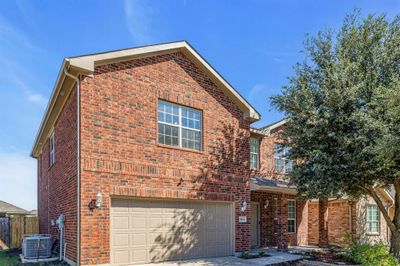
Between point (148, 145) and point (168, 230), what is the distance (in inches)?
119

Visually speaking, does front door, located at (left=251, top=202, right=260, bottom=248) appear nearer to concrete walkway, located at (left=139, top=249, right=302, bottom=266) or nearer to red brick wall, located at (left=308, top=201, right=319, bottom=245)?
concrete walkway, located at (left=139, top=249, right=302, bottom=266)

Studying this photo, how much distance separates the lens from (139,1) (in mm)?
12438

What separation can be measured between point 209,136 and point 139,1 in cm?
555

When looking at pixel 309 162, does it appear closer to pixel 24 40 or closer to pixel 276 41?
pixel 276 41

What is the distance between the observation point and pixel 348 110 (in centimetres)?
1184

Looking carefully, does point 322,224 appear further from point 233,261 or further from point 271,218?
point 233,261

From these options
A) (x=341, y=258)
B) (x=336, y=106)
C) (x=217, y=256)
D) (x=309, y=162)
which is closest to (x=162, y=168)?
(x=217, y=256)

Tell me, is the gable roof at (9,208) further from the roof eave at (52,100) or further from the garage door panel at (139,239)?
the garage door panel at (139,239)

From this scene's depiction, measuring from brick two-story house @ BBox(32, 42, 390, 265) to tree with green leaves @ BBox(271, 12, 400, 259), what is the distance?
254 cm

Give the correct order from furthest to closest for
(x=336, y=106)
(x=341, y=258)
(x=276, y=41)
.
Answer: (x=276, y=41) → (x=341, y=258) → (x=336, y=106)

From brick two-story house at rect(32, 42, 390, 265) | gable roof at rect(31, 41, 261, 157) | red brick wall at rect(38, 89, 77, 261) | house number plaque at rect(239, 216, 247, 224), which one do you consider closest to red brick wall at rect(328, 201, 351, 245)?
brick two-story house at rect(32, 42, 390, 265)

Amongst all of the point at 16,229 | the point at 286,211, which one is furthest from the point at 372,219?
the point at 16,229

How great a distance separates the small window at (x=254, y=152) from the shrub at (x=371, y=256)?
18.8 feet

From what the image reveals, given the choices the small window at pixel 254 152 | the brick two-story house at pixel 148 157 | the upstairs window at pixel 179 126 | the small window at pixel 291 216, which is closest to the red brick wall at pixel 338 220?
the small window at pixel 291 216
